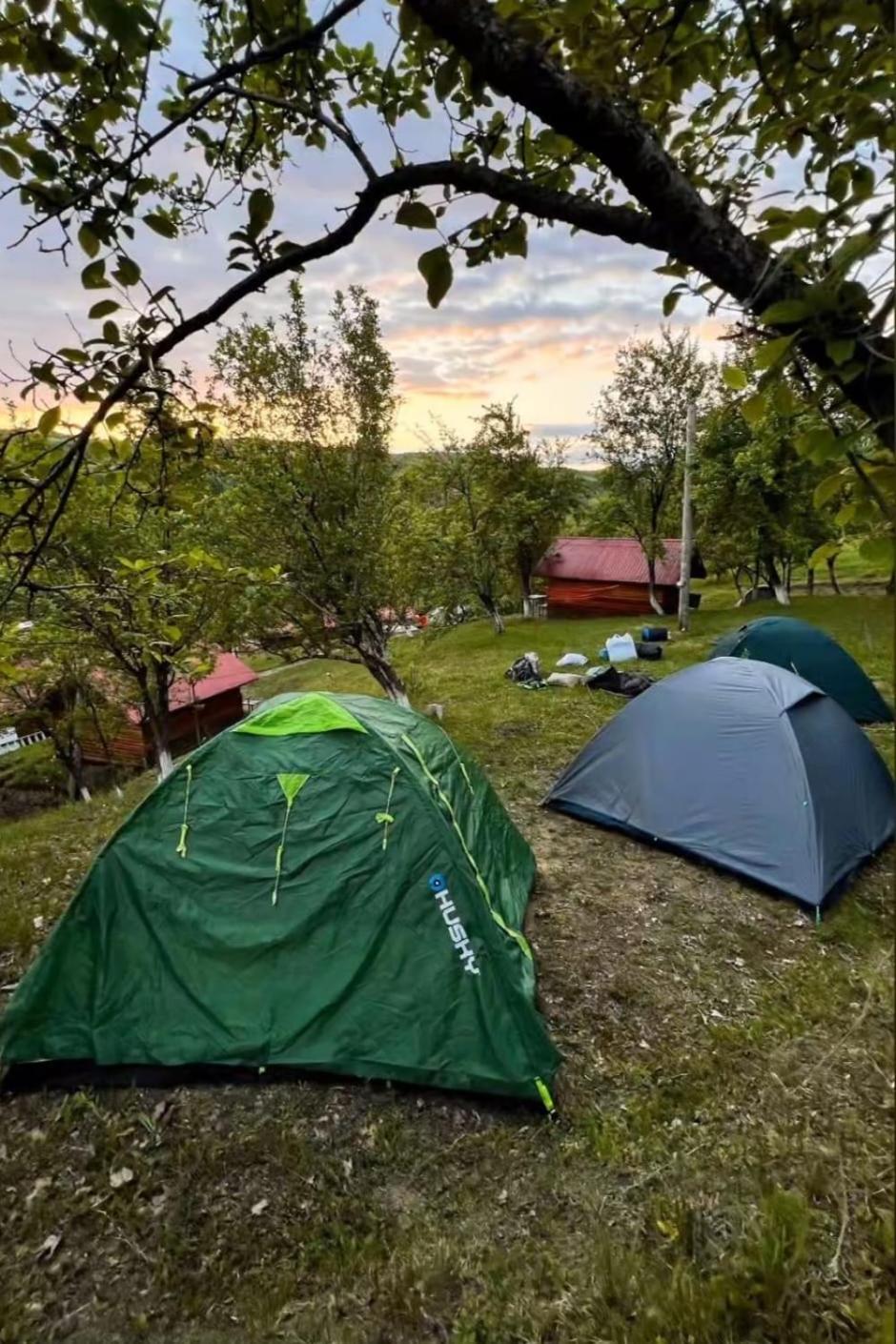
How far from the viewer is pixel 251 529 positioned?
914cm

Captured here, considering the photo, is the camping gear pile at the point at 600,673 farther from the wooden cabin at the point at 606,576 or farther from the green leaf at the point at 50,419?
the green leaf at the point at 50,419

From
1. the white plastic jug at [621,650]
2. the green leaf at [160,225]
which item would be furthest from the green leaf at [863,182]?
the white plastic jug at [621,650]

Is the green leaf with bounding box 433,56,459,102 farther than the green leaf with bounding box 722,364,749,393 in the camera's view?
Yes

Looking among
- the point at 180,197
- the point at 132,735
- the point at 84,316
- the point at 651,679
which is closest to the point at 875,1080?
the point at 84,316

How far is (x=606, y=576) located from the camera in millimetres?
26500

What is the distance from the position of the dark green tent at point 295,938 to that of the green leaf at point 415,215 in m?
3.15

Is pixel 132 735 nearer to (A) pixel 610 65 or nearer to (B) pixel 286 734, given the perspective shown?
(B) pixel 286 734

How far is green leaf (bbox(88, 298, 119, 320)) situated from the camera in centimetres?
159

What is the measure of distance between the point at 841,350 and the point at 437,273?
32.1 inches

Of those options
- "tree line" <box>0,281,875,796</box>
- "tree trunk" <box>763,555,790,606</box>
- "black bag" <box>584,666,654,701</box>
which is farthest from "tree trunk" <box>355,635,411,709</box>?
"tree trunk" <box>763,555,790,606</box>

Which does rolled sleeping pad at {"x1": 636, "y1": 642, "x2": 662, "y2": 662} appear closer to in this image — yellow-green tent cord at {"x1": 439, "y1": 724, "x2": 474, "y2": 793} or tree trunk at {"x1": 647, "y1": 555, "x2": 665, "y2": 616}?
tree trunk at {"x1": 647, "y1": 555, "x2": 665, "y2": 616}

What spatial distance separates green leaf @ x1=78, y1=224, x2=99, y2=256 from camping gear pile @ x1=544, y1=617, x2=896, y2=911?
567 centimetres

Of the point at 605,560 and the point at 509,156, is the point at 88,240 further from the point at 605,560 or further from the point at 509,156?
the point at 605,560

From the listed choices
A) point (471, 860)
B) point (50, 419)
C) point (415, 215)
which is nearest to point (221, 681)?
point (471, 860)
